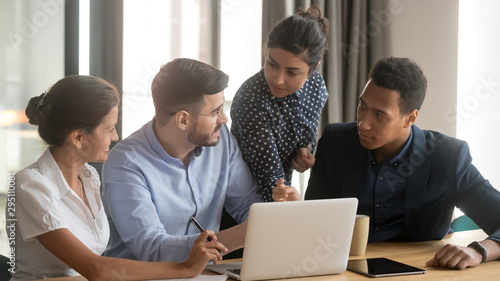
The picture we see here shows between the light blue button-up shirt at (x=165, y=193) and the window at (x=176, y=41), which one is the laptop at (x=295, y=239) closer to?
the light blue button-up shirt at (x=165, y=193)

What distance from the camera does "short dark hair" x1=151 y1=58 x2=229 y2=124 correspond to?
1.92m

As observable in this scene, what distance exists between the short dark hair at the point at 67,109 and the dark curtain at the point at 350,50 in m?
2.39

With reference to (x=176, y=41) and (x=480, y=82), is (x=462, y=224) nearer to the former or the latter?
(x=480, y=82)

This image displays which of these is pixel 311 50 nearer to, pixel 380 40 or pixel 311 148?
pixel 311 148

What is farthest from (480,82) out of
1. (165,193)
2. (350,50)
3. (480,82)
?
(165,193)

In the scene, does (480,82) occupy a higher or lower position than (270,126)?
higher

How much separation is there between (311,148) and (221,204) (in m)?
0.50

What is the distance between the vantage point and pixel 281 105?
219 cm

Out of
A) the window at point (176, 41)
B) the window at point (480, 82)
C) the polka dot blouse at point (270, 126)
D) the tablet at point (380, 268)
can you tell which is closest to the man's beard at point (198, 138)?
the polka dot blouse at point (270, 126)

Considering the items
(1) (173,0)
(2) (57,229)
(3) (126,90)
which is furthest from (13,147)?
(2) (57,229)

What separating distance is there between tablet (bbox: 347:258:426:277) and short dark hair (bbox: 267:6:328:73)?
754 mm

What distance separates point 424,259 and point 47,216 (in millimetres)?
1079

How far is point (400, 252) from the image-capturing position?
73.6 inches

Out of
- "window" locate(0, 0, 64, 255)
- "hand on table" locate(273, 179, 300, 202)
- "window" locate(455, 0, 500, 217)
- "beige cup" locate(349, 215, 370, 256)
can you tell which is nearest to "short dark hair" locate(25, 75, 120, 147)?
"hand on table" locate(273, 179, 300, 202)
